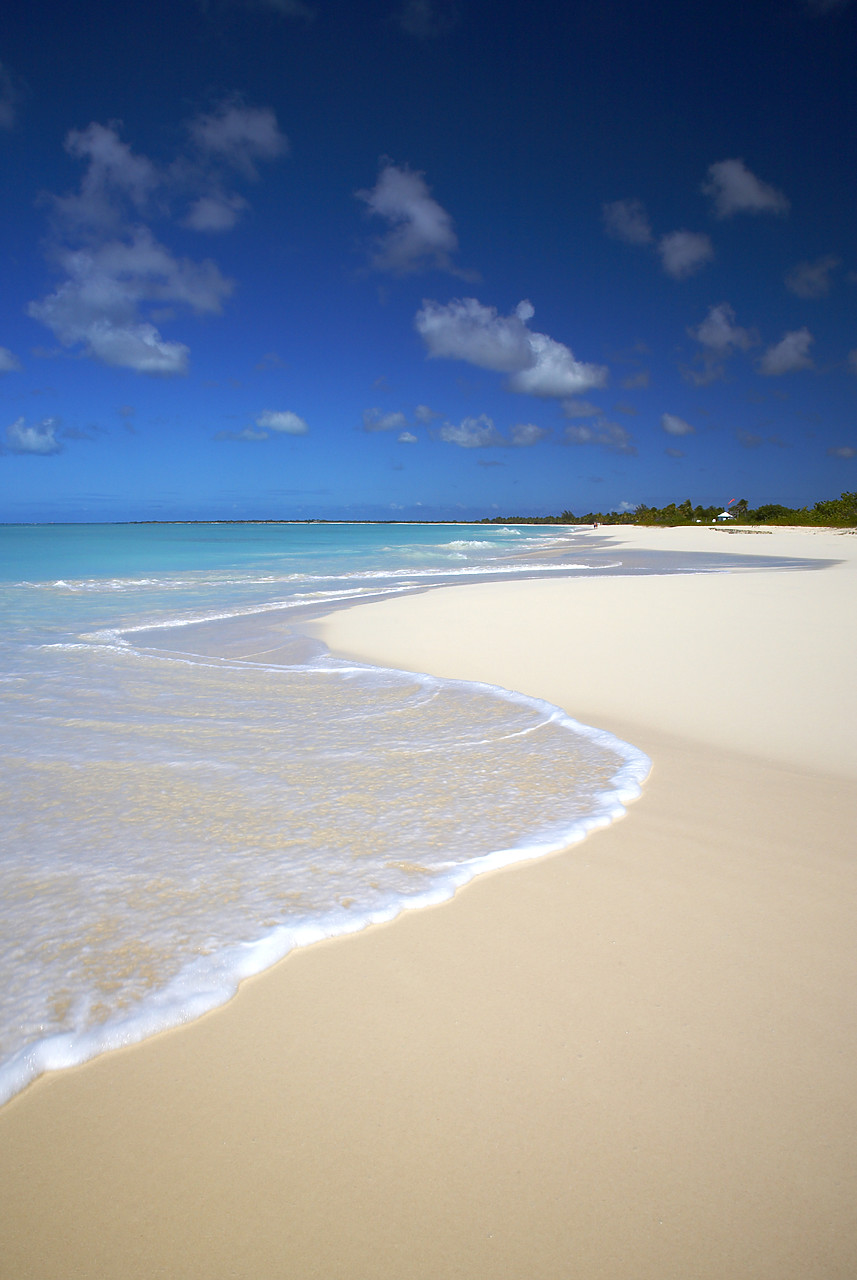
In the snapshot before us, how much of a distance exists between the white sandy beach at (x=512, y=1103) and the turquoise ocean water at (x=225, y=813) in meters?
0.18

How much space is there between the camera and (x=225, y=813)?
10.5ft

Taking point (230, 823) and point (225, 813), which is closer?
point (230, 823)

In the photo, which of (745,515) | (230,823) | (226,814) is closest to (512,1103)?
(230,823)

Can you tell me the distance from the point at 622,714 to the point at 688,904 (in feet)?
7.95

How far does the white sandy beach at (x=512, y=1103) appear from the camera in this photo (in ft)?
4.50

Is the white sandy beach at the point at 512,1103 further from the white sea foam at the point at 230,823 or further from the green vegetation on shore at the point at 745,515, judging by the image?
the green vegetation on shore at the point at 745,515

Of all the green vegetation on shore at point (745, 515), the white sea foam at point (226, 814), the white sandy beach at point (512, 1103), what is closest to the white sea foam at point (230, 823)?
the white sea foam at point (226, 814)

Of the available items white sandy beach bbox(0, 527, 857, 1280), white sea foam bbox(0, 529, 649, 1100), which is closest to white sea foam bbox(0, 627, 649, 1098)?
white sea foam bbox(0, 529, 649, 1100)

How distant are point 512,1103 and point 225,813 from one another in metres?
2.00

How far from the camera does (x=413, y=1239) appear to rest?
1382 millimetres

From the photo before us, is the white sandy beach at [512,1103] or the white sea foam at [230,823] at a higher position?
the white sea foam at [230,823]

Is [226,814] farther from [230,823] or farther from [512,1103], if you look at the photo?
[512,1103]

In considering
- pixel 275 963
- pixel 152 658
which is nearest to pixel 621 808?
pixel 275 963

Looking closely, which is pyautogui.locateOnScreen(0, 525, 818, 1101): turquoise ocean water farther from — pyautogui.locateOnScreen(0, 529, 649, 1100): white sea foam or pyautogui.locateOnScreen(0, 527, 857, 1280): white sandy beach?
pyautogui.locateOnScreen(0, 527, 857, 1280): white sandy beach
